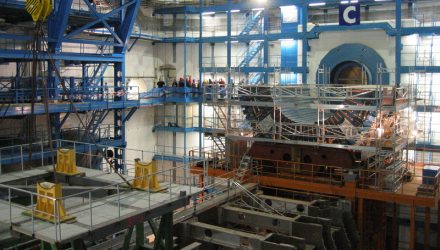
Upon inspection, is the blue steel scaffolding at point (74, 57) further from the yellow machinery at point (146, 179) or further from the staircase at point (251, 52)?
the staircase at point (251, 52)

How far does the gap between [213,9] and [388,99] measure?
1603 cm

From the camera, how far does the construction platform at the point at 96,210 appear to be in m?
8.56

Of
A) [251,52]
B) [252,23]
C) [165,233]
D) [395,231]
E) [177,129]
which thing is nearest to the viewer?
[165,233]

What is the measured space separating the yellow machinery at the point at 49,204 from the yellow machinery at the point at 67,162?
327cm

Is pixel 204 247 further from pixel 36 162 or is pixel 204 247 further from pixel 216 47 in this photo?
pixel 216 47

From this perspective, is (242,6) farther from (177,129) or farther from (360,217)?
(360,217)

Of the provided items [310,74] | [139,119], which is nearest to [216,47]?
[139,119]

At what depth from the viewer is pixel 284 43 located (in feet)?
99.4

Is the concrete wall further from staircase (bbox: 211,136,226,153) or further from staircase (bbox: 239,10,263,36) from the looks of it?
staircase (bbox: 211,136,226,153)

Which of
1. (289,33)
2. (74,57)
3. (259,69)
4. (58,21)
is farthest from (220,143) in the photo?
(58,21)

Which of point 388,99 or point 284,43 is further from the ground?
point 284,43

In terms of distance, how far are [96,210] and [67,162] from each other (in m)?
3.31

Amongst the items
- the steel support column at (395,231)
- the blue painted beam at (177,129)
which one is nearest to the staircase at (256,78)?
the blue painted beam at (177,129)

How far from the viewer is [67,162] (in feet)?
41.6
